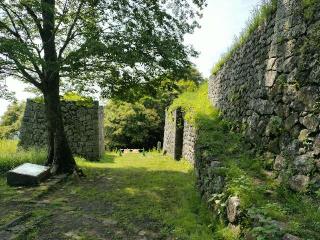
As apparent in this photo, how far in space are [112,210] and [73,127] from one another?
8924 millimetres

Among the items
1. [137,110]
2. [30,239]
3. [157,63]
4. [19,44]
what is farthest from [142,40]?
[137,110]

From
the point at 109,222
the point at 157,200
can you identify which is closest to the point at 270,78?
the point at 157,200

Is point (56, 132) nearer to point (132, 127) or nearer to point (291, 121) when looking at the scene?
point (291, 121)

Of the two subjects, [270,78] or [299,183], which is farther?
[270,78]

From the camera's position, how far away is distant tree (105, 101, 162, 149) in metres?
29.8

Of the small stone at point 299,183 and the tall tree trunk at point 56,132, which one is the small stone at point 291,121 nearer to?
the small stone at point 299,183

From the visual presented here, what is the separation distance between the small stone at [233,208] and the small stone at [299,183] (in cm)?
82

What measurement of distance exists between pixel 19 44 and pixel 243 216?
661cm

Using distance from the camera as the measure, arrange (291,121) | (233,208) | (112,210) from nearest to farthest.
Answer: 1. (233,208)
2. (291,121)
3. (112,210)

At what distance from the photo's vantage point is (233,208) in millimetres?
4723

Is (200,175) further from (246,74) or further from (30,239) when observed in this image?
(30,239)

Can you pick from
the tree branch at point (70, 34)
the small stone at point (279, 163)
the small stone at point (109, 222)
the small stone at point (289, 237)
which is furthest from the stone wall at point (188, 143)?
the small stone at point (289, 237)

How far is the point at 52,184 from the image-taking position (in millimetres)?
9438

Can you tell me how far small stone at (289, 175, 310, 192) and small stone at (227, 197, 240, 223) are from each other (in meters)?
0.82
